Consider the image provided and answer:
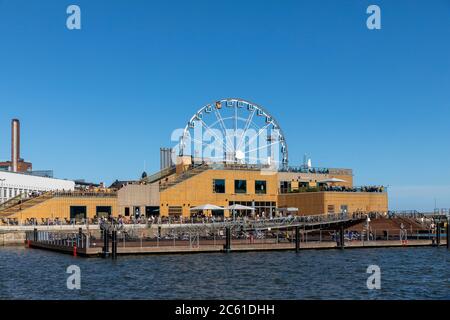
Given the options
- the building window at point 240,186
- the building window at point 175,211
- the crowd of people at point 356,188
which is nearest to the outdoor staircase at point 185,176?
the building window at point 175,211

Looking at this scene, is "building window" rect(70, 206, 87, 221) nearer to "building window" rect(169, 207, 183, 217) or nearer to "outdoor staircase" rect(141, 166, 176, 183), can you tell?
"building window" rect(169, 207, 183, 217)

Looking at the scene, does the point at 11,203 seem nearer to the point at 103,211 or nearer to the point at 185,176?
the point at 103,211

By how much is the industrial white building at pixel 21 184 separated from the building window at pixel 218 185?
62.2 feet

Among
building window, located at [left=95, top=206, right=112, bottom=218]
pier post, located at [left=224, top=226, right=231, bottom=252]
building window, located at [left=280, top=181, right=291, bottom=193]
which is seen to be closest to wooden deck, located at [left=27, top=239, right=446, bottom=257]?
pier post, located at [left=224, top=226, right=231, bottom=252]

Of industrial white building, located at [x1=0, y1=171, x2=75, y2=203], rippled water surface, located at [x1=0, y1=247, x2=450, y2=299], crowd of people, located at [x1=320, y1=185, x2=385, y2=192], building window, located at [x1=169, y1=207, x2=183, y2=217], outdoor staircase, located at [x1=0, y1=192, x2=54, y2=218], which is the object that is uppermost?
industrial white building, located at [x1=0, y1=171, x2=75, y2=203]

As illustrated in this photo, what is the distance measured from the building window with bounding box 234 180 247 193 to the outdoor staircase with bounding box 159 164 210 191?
4754mm

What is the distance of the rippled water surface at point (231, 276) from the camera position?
33.2 meters

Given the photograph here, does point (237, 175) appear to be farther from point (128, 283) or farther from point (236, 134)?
point (128, 283)

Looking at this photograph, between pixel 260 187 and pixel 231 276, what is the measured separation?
50.2 metres

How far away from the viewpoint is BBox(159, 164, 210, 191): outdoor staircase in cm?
8354

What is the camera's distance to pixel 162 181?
282 ft

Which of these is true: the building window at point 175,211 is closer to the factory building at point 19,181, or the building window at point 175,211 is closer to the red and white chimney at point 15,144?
the factory building at point 19,181
